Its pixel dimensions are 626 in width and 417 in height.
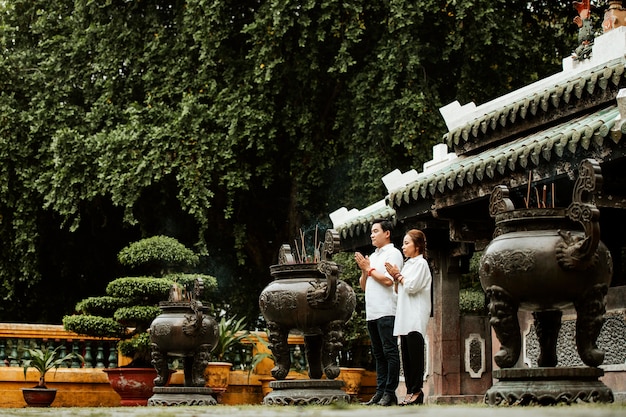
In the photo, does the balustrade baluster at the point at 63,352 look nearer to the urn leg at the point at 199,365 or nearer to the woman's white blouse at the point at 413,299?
the urn leg at the point at 199,365

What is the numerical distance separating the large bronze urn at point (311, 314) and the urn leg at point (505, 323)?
1.86 metres

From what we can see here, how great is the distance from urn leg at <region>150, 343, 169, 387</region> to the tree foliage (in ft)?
22.0

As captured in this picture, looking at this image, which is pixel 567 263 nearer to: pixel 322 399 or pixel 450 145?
pixel 322 399

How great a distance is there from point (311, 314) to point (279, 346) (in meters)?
0.57

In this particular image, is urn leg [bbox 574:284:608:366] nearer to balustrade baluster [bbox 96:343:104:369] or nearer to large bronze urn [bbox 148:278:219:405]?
large bronze urn [bbox 148:278:219:405]

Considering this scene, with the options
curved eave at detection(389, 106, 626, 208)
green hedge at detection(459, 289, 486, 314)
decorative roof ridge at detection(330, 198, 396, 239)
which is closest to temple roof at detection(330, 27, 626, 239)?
curved eave at detection(389, 106, 626, 208)

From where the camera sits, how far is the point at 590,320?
6324 millimetres

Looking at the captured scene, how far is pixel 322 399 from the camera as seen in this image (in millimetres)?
8164

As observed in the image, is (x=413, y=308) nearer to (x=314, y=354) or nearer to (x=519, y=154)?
(x=314, y=354)

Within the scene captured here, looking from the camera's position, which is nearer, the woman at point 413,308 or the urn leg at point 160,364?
the woman at point 413,308

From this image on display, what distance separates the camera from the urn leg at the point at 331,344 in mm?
8430

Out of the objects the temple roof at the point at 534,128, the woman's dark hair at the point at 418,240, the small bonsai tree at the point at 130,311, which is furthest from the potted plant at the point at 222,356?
the woman's dark hair at the point at 418,240

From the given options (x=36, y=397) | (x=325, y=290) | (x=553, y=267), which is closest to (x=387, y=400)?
(x=325, y=290)

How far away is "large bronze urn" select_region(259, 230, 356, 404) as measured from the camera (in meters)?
8.14
